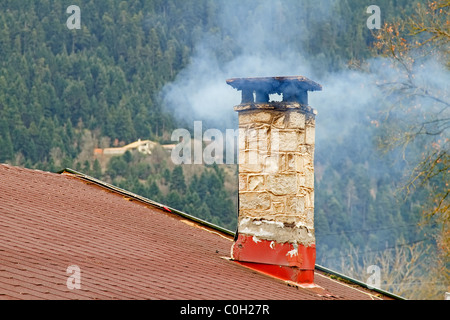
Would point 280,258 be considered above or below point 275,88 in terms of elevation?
below

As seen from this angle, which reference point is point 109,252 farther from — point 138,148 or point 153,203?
point 138,148

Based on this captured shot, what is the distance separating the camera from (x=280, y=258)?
917 cm

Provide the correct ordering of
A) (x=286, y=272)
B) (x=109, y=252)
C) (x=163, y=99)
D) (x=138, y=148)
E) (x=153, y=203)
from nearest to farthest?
(x=109, y=252) → (x=286, y=272) → (x=153, y=203) → (x=163, y=99) → (x=138, y=148)

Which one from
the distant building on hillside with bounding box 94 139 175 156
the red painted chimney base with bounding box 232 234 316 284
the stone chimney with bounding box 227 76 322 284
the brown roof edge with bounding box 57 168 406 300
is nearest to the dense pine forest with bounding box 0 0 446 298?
the distant building on hillside with bounding box 94 139 175 156

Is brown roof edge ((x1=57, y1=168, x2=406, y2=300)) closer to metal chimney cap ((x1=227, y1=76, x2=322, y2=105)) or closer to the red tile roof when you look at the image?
the red tile roof

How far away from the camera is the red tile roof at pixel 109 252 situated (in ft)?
22.2

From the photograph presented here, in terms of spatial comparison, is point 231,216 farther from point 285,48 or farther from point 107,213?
point 107,213

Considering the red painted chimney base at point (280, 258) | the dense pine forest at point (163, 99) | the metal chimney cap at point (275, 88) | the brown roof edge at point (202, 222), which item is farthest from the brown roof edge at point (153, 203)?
the dense pine forest at point (163, 99)

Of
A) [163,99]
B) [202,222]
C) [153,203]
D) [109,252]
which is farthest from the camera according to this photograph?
[163,99]

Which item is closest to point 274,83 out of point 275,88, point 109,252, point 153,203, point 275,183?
point 275,88

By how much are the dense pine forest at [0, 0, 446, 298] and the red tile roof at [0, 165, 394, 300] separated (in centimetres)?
5279

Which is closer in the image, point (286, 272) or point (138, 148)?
point (286, 272)

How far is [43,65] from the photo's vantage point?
3728 inches

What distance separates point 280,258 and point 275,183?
0.81 m
